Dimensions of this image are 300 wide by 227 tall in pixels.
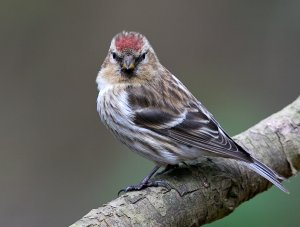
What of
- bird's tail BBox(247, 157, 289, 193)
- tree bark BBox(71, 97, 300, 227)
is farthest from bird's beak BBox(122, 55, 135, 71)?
bird's tail BBox(247, 157, 289, 193)

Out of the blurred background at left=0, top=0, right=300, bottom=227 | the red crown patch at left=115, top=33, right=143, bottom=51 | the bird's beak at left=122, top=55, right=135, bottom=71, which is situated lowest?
the blurred background at left=0, top=0, right=300, bottom=227

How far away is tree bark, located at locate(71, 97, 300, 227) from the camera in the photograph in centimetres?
303

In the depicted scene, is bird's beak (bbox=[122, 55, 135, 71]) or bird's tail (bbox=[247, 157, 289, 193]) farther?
bird's beak (bbox=[122, 55, 135, 71])

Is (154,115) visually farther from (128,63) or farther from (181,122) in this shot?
(128,63)

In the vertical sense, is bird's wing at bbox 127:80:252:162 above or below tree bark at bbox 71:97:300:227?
above

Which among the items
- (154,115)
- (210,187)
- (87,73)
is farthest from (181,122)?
(87,73)

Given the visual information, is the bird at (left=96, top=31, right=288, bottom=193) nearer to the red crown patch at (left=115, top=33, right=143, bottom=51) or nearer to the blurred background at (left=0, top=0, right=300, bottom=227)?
the red crown patch at (left=115, top=33, right=143, bottom=51)

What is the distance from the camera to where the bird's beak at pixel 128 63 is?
3928 millimetres

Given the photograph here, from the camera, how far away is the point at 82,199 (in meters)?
6.55

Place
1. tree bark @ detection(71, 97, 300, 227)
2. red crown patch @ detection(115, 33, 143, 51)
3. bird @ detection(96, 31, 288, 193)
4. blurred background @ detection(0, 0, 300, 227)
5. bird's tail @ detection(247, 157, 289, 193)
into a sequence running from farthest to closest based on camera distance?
blurred background @ detection(0, 0, 300, 227)
red crown patch @ detection(115, 33, 143, 51)
bird @ detection(96, 31, 288, 193)
bird's tail @ detection(247, 157, 289, 193)
tree bark @ detection(71, 97, 300, 227)

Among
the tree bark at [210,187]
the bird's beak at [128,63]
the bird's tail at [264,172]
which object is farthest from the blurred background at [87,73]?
the bird's tail at [264,172]

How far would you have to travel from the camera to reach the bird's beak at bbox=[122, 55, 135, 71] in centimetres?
393

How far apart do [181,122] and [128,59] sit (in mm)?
510

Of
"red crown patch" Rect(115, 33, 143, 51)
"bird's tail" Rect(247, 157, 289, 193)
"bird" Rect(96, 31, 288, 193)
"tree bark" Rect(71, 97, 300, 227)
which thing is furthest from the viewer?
"red crown patch" Rect(115, 33, 143, 51)
